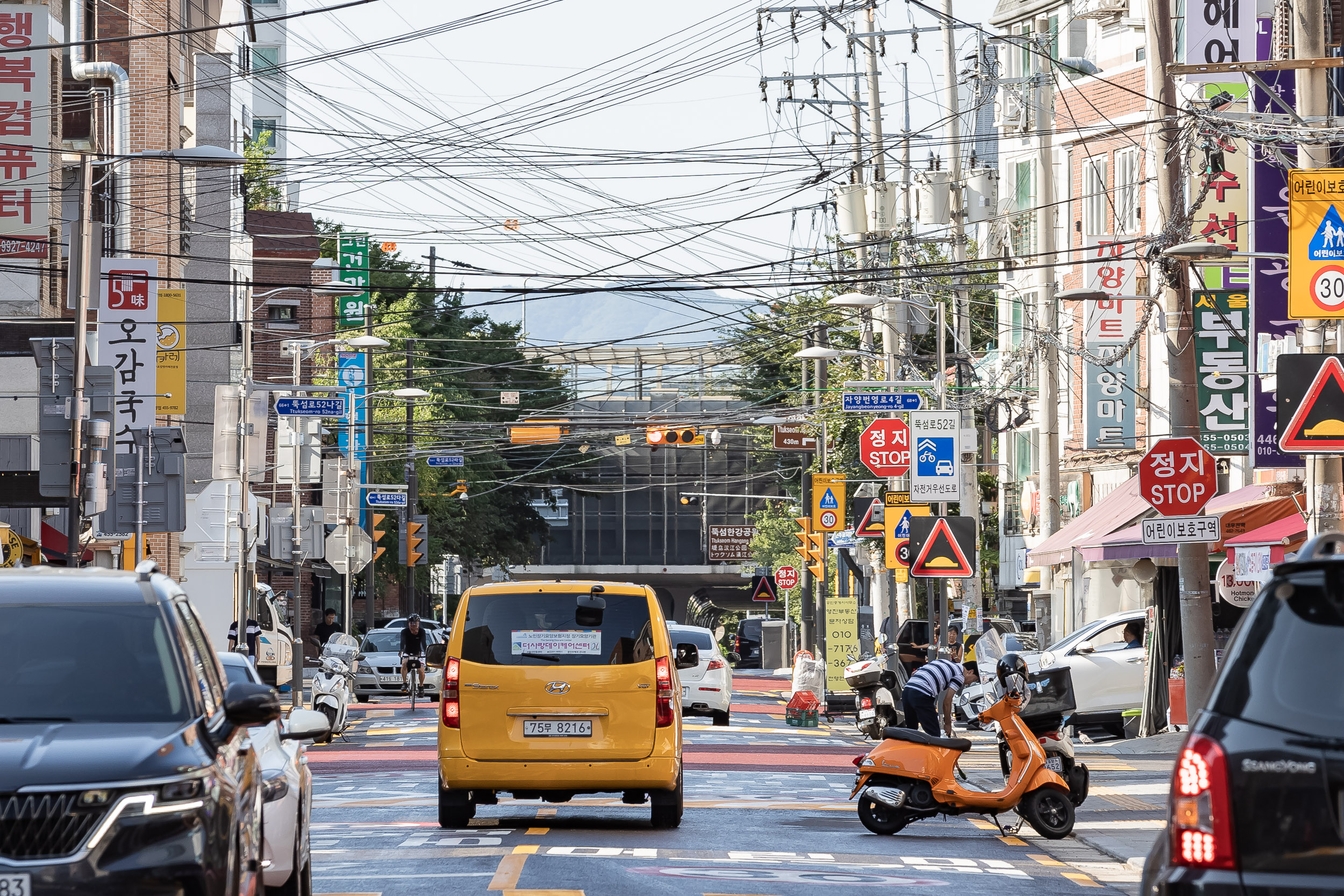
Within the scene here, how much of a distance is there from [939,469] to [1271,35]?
45.0 feet

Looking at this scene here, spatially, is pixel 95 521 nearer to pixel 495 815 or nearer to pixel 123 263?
pixel 123 263

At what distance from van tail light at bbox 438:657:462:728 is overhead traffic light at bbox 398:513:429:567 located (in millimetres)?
46977

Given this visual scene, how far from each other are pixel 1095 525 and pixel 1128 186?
982cm

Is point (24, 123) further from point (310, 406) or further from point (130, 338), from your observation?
point (310, 406)

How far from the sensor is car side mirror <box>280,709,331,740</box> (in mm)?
10555

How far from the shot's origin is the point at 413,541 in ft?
211

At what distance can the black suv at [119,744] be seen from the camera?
23.5 feet

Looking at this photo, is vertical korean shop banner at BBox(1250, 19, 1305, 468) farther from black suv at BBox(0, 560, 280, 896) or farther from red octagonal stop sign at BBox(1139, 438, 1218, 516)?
black suv at BBox(0, 560, 280, 896)

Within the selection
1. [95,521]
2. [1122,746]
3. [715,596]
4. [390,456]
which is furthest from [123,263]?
[715,596]

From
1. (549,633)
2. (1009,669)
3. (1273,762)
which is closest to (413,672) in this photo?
(549,633)

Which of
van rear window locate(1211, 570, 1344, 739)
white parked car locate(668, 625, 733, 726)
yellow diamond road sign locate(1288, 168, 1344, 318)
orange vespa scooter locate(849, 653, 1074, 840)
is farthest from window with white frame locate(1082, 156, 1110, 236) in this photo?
van rear window locate(1211, 570, 1344, 739)

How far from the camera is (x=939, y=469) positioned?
118 feet

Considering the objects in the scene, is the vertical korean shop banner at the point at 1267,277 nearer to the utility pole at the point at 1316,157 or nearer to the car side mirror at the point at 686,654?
the utility pole at the point at 1316,157

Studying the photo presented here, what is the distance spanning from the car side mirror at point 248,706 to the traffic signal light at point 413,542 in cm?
5479
